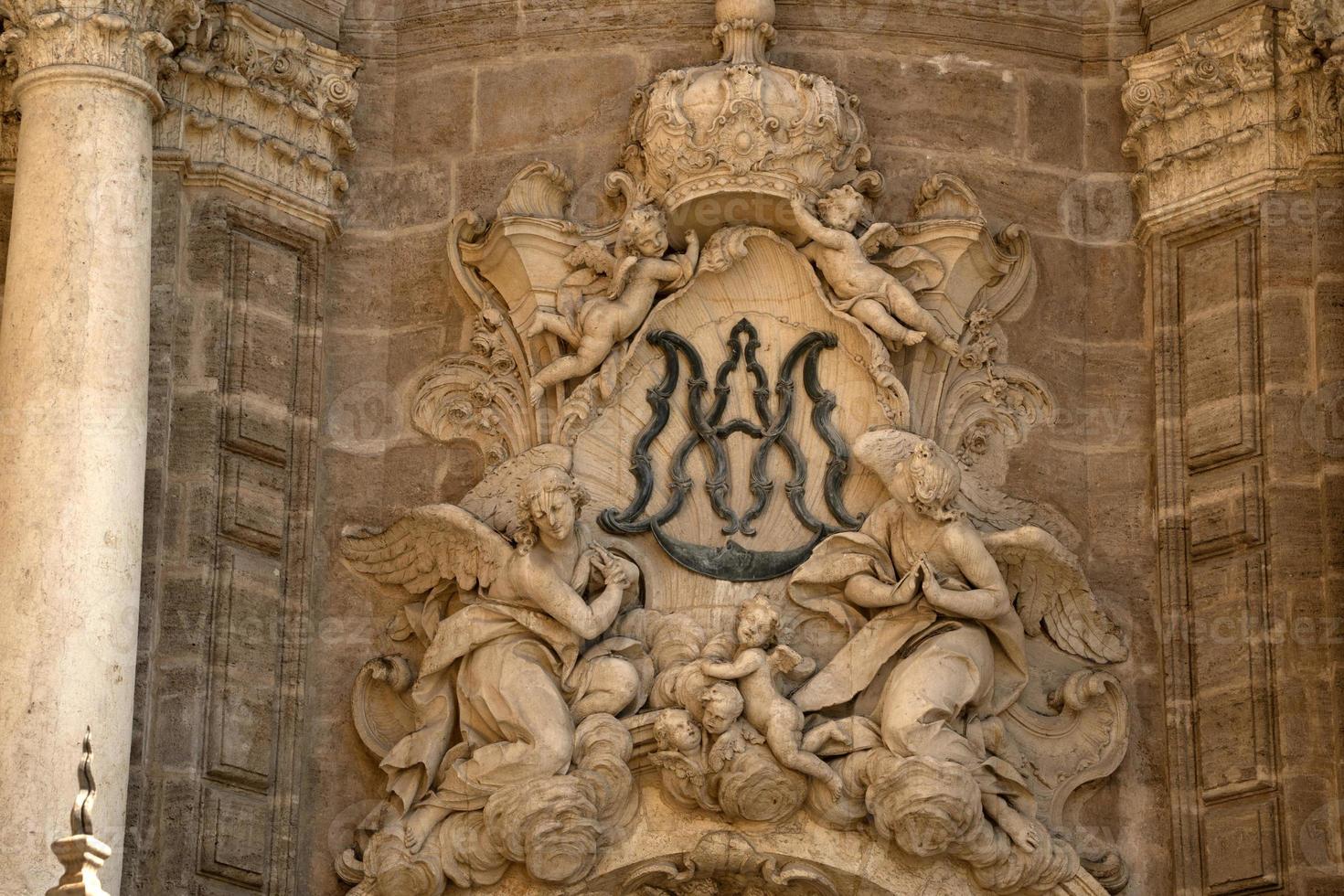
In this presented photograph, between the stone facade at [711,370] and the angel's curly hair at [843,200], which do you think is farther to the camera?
the angel's curly hair at [843,200]

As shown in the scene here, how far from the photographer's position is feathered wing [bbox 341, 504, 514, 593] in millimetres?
12688

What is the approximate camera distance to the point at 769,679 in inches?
490

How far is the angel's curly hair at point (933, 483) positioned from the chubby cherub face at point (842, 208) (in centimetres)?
102

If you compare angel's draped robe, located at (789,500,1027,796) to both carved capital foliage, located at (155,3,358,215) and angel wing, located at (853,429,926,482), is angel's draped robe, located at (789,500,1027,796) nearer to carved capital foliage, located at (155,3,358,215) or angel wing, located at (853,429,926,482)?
angel wing, located at (853,429,926,482)

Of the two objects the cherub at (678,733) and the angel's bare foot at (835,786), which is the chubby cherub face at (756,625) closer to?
the cherub at (678,733)

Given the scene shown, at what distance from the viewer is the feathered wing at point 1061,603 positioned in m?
12.8

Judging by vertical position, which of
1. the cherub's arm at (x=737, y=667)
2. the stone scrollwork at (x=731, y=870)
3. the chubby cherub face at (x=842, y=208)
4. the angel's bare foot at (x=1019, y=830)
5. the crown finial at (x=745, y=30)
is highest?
the crown finial at (x=745, y=30)

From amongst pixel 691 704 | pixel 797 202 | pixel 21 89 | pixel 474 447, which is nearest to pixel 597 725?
pixel 691 704

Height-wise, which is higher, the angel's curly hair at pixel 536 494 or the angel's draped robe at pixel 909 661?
the angel's curly hair at pixel 536 494

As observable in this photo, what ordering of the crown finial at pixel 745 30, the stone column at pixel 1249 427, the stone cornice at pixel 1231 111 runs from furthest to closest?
1. the crown finial at pixel 745 30
2. the stone cornice at pixel 1231 111
3. the stone column at pixel 1249 427

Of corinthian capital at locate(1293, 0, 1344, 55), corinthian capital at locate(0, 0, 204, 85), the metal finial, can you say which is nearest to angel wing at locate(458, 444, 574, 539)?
corinthian capital at locate(0, 0, 204, 85)

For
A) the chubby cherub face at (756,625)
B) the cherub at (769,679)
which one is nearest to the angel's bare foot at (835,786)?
the cherub at (769,679)

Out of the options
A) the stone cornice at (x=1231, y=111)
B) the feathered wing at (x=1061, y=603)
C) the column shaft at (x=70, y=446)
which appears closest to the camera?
the column shaft at (x=70, y=446)

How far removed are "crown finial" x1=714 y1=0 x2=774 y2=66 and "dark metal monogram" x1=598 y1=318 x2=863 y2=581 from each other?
106 cm
